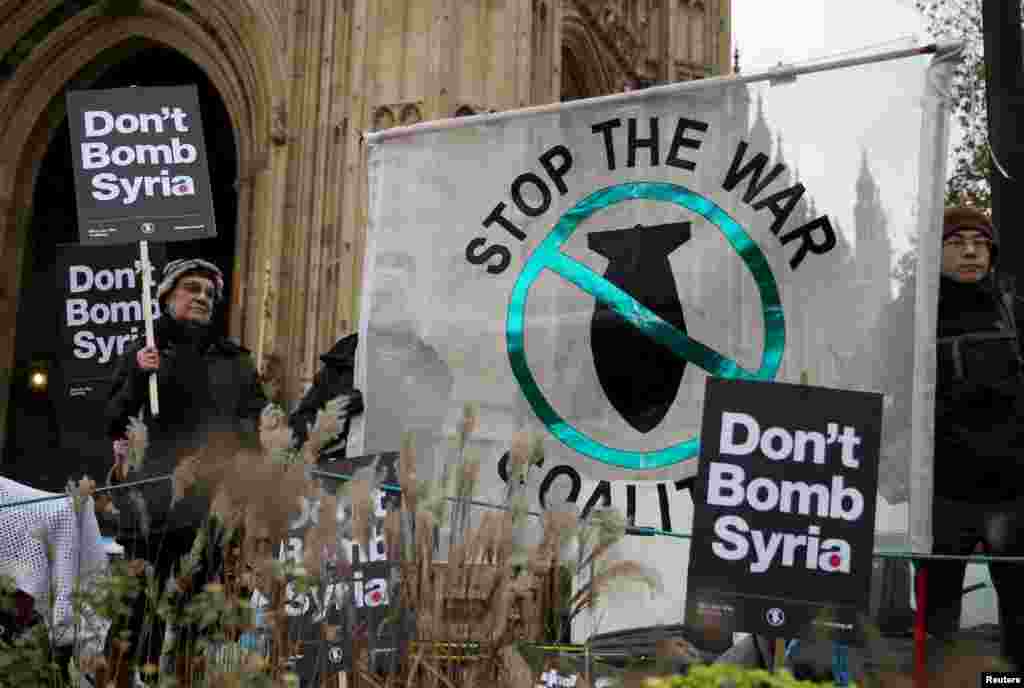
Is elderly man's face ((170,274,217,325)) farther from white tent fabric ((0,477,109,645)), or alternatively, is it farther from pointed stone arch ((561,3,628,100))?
pointed stone arch ((561,3,628,100))

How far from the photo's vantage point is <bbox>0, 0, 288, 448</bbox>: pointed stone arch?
15.2 metres

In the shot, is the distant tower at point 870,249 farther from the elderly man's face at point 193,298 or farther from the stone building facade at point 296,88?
the stone building facade at point 296,88

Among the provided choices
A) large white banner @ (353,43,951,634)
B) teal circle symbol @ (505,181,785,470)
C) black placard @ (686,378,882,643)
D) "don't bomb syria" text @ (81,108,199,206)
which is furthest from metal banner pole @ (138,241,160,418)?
black placard @ (686,378,882,643)

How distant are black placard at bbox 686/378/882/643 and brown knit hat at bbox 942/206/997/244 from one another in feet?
5.05

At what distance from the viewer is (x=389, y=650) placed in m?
4.12

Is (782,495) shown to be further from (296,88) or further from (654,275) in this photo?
(296,88)

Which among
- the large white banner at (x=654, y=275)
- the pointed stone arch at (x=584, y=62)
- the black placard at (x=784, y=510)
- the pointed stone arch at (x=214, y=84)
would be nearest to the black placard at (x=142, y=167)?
the large white banner at (x=654, y=275)

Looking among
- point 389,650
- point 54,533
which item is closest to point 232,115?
point 54,533

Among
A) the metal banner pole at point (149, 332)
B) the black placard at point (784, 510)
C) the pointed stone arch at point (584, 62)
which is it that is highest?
the pointed stone arch at point (584, 62)

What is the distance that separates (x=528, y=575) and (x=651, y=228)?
6.38 feet

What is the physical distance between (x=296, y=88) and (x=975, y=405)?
10.5 meters

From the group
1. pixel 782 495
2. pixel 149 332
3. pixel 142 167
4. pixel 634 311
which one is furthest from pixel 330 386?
pixel 782 495

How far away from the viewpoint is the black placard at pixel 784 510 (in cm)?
433

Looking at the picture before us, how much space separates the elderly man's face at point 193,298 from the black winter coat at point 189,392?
0.05 meters
